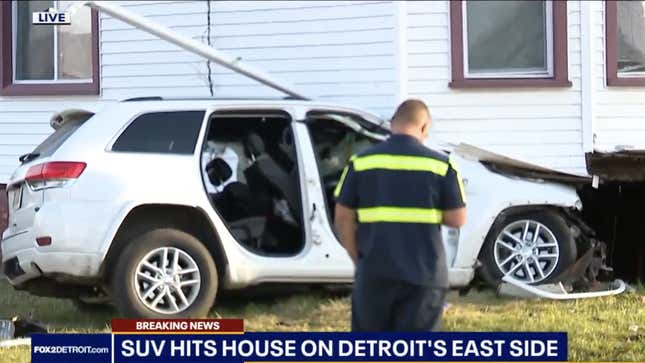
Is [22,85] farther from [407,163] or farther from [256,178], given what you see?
[407,163]

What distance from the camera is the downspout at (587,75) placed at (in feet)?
33.4

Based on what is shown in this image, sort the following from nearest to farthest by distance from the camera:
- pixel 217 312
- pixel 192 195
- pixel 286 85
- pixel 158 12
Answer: pixel 192 195
pixel 217 312
pixel 286 85
pixel 158 12

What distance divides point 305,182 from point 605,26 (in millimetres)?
4307

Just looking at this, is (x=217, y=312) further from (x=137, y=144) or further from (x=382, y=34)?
(x=382, y=34)

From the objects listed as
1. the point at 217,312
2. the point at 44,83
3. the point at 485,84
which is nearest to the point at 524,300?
the point at 217,312

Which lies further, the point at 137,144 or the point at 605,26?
the point at 605,26

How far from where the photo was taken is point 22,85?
11734 millimetres

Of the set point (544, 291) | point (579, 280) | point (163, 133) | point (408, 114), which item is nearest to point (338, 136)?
point (163, 133)

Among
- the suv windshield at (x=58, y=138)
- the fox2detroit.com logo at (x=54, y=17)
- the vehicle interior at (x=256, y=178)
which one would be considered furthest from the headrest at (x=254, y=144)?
the fox2detroit.com logo at (x=54, y=17)

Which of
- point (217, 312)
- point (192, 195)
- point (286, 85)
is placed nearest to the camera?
point (192, 195)

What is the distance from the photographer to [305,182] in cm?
770

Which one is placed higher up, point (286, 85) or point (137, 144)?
point (286, 85)

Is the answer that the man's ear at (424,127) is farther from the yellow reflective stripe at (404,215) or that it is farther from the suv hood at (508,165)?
the suv hood at (508,165)

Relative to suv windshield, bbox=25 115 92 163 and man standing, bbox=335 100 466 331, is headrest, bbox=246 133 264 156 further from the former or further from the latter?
man standing, bbox=335 100 466 331
